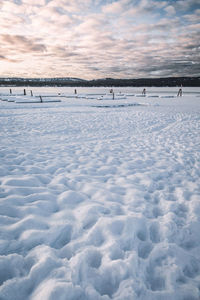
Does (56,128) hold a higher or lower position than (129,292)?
higher

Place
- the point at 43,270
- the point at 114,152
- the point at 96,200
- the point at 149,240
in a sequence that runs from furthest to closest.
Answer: the point at 114,152 → the point at 96,200 → the point at 149,240 → the point at 43,270

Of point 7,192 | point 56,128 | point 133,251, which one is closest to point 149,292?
point 133,251

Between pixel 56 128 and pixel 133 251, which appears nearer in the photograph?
pixel 133 251

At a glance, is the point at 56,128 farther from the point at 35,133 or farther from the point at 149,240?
the point at 149,240

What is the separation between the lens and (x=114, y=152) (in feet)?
19.6

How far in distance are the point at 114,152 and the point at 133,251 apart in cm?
395

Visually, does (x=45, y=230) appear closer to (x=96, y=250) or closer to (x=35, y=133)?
→ (x=96, y=250)

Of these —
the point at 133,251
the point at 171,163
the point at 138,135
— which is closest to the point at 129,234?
the point at 133,251

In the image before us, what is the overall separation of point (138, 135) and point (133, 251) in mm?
6551

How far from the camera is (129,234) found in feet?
8.10

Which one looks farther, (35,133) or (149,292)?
(35,133)

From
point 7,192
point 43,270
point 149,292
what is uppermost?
point 7,192

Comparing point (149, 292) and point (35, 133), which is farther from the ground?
point (35, 133)

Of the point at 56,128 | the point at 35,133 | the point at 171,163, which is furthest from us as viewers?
the point at 56,128
